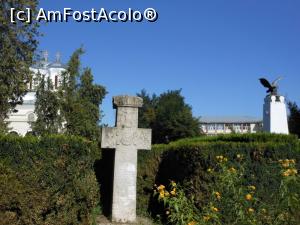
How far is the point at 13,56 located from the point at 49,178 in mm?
15788

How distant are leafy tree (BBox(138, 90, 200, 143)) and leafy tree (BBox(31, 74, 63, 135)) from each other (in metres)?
29.1

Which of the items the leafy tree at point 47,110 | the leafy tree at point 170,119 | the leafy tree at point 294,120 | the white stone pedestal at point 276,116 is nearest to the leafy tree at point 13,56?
the leafy tree at point 47,110

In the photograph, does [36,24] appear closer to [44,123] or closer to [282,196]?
[44,123]

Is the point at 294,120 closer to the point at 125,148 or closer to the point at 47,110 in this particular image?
the point at 47,110

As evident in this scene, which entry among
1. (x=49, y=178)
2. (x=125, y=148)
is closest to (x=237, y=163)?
(x=125, y=148)

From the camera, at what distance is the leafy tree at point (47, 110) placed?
29.0 meters

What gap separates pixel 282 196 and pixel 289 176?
0.81 ft

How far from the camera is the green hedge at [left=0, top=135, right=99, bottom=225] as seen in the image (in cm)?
827

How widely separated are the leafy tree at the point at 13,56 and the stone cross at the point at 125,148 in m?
13.4

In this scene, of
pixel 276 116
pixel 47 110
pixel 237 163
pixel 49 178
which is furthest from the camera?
A: pixel 47 110

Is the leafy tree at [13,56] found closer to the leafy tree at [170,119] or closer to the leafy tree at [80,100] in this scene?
the leafy tree at [80,100]

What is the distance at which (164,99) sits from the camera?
214 feet

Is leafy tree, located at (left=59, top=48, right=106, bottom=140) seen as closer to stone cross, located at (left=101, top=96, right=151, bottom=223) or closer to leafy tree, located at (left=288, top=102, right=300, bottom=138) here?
leafy tree, located at (left=288, top=102, right=300, bottom=138)

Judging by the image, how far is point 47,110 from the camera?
29.5 m
